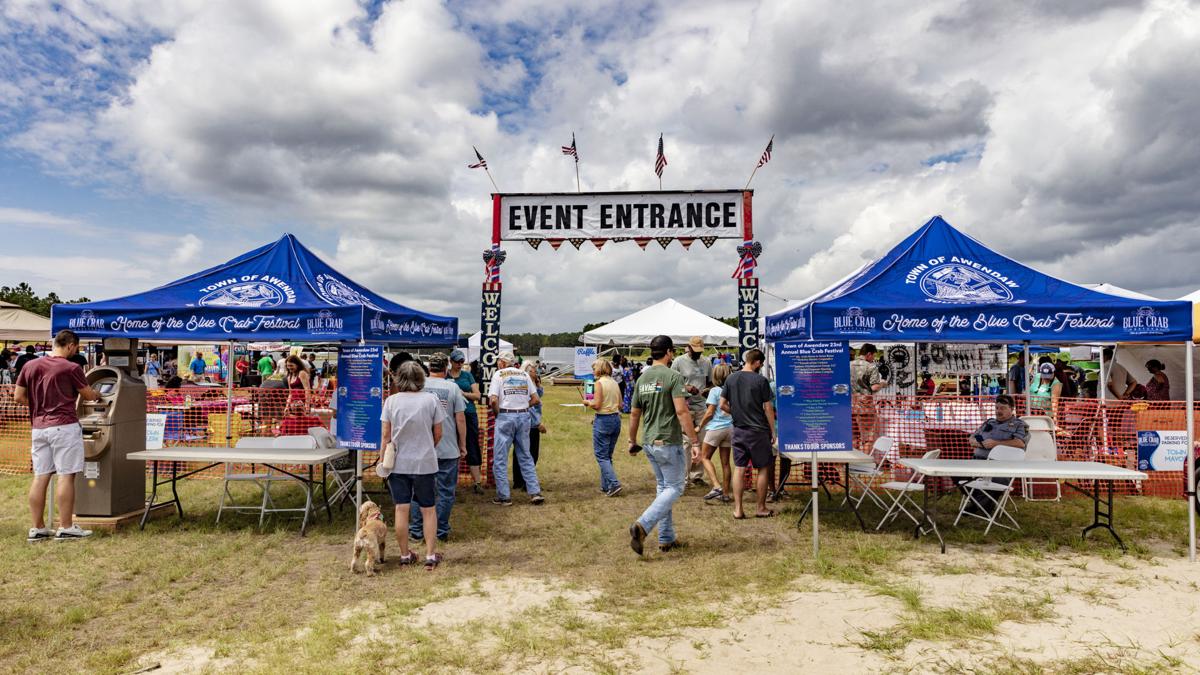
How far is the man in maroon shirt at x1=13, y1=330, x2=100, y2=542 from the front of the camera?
581cm

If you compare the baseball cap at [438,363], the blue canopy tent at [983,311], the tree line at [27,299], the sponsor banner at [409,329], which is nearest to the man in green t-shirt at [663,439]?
the blue canopy tent at [983,311]

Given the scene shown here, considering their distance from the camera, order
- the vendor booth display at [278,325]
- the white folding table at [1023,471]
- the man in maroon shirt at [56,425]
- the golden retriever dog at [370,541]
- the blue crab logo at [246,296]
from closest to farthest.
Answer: the golden retriever dog at [370,541] → the white folding table at [1023,471] → the man in maroon shirt at [56,425] → the vendor booth display at [278,325] → the blue crab logo at [246,296]

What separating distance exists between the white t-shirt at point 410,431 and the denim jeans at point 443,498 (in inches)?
29.9

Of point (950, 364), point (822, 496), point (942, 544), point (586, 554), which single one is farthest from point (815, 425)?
Result: point (950, 364)

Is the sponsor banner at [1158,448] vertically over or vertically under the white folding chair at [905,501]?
over

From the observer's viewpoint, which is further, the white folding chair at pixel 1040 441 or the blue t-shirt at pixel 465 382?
the blue t-shirt at pixel 465 382

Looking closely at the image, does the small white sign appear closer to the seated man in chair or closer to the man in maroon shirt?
the man in maroon shirt

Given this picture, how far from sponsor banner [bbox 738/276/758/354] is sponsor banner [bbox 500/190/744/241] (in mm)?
702

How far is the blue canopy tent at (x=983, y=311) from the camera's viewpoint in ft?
18.4

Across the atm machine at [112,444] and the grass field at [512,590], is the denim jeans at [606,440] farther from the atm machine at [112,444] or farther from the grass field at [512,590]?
the atm machine at [112,444]

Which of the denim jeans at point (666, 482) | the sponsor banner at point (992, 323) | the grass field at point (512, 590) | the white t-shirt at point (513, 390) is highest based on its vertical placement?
the sponsor banner at point (992, 323)

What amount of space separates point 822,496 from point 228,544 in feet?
19.3

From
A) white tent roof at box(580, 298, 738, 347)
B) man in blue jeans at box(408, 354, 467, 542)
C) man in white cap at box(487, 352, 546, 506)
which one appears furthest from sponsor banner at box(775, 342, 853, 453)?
white tent roof at box(580, 298, 738, 347)

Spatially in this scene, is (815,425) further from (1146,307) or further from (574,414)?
(574,414)
